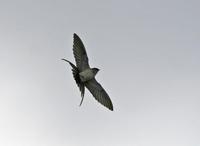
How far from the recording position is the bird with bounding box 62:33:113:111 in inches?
544

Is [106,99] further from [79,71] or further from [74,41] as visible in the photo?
[74,41]

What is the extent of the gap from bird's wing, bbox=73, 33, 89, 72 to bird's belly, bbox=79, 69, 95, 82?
0.19 metres

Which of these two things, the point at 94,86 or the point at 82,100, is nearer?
the point at 82,100

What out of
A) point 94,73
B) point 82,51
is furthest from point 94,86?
point 82,51

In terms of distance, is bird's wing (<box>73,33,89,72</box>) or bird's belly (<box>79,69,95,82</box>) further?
bird's wing (<box>73,33,89,72</box>)

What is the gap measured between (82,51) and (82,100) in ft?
7.80

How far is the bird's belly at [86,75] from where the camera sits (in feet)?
45.3

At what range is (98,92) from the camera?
560 inches

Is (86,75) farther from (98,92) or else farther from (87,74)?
(98,92)

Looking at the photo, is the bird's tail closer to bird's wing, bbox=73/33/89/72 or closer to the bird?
the bird

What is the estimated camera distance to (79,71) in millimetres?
13891

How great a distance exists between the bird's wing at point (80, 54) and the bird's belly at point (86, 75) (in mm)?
192

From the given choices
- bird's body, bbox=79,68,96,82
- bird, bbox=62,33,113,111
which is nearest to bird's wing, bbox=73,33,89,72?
bird, bbox=62,33,113,111

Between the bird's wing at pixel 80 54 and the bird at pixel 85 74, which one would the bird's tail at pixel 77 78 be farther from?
the bird's wing at pixel 80 54
